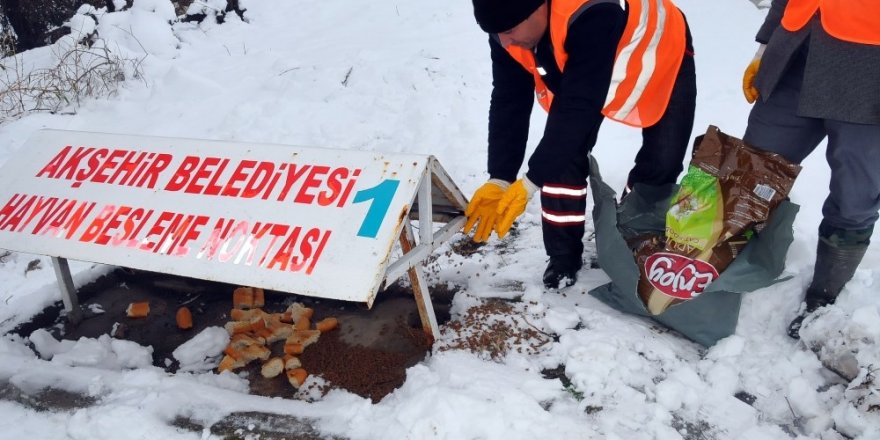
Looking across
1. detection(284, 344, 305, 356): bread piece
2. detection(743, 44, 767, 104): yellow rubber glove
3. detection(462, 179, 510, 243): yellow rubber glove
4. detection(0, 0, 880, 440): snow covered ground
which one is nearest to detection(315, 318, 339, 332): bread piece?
detection(284, 344, 305, 356): bread piece

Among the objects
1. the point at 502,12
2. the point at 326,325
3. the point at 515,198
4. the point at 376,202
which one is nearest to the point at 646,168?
the point at 515,198

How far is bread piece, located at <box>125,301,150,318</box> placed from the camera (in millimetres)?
2883

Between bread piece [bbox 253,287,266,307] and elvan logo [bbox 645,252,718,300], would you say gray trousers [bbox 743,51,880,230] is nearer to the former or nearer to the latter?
elvan logo [bbox 645,252,718,300]

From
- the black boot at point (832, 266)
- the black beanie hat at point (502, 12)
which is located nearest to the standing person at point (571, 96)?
the black beanie hat at point (502, 12)

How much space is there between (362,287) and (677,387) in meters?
1.17

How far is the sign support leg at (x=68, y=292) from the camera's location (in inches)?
108

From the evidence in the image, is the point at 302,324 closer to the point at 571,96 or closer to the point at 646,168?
the point at 571,96

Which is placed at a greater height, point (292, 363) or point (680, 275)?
point (680, 275)

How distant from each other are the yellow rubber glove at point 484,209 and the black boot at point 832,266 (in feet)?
4.09

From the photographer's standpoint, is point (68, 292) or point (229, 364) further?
point (68, 292)

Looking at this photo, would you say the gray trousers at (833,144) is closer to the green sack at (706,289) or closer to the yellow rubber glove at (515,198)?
the green sack at (706,289)

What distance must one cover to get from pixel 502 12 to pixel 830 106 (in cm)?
113

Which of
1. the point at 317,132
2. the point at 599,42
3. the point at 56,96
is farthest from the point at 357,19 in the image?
the point at 599,42

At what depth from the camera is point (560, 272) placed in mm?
2705
